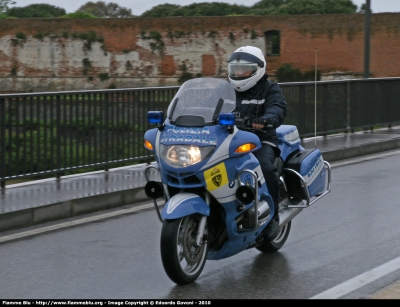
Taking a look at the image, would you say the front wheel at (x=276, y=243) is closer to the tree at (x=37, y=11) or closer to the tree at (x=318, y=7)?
the tree at (x=318, y=7)

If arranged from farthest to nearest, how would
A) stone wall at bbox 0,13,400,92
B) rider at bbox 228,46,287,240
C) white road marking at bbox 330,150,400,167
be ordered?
stone wall at bbox 0,13,400,92 < white road marking at bbox 330,150,400,167 < rider at bbox 228,46,287,240

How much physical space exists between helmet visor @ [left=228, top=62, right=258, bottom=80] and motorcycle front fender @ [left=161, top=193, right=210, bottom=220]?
1.22m

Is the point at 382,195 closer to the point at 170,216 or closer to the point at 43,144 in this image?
the point at 43,144

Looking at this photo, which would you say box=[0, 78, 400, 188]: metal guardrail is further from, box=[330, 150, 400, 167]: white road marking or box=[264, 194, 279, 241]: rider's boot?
box=[330, 150, 400, 167]: white road marking

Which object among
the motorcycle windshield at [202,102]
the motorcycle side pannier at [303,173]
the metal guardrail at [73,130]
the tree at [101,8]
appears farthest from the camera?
the tree at [101,8]

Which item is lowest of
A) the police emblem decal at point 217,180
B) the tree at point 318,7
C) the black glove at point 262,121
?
the police emblem decal at point 217,180

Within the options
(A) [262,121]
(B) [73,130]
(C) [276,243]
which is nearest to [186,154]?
(A) [262,121]

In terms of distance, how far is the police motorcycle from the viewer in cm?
579

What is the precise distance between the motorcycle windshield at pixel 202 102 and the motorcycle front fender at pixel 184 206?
1.72 feet

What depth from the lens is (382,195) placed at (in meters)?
10.3

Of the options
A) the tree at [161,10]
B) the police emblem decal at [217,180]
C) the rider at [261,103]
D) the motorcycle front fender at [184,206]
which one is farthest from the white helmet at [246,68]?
the tree at [161,10]

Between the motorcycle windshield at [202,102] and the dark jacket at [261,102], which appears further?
the dark jacket at [261,102]

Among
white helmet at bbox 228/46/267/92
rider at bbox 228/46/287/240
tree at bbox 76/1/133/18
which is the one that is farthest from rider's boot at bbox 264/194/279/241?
tree at bbox 76/1/133/18

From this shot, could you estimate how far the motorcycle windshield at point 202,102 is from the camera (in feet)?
19.7
